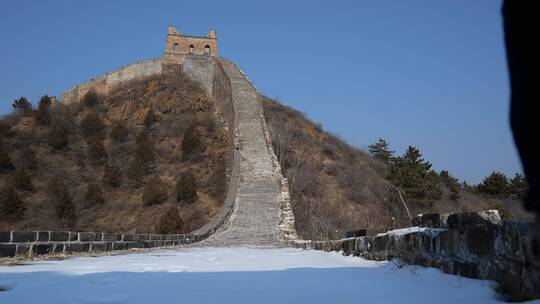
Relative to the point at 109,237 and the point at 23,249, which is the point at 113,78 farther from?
the point at 23,249

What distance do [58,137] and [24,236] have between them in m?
30.0

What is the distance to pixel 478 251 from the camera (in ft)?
11.1

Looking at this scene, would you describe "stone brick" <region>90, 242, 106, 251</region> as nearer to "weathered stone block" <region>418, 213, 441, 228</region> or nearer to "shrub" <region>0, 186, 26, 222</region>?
"weathered stone block" <region>418, 213, 441, 228</region>

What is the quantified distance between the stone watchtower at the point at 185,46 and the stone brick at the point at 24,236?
136ft

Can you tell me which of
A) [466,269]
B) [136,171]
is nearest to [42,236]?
[466,269]

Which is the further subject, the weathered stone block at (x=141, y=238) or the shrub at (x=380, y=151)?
the shrub at (x=380, y=151)

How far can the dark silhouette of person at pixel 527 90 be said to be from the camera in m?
1.09

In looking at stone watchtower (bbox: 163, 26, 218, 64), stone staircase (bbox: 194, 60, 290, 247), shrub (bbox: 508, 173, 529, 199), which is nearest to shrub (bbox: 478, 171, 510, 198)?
shrub (bbox: 508, 173, 529, 199)

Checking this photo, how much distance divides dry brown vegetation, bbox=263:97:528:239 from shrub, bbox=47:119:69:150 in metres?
15.2

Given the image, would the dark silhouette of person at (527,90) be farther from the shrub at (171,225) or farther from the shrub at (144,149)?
the shrub at (144,149)

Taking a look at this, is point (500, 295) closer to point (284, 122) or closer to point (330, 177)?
point (330, 177)

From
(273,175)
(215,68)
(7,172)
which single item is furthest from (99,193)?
(215,68)

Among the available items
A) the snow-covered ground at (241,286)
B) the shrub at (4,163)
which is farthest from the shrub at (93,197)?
the snow-covered ground at (241,286)

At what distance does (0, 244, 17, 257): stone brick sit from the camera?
692 centimetres
